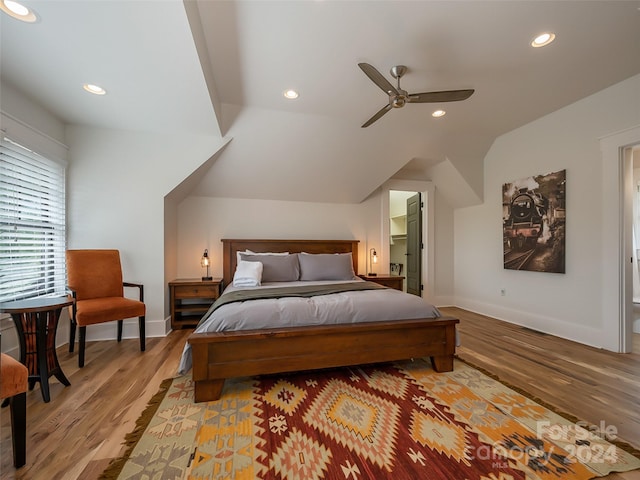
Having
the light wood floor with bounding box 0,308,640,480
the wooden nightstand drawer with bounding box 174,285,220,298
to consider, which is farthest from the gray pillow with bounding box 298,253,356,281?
the light wood floor with bounding box 0,308,640,480

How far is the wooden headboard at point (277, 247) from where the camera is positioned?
3.89m

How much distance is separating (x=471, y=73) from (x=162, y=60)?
8.49 ft

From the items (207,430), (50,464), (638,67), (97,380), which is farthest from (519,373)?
(97,380)

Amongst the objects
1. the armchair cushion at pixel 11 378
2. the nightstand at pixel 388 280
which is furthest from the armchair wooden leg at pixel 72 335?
the nightstand at pixel 388 280

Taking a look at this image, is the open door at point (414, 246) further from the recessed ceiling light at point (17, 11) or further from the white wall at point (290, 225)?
the recessed ceiling light at point (17, 11)

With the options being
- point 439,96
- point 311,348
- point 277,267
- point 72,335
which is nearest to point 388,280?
point 277,267

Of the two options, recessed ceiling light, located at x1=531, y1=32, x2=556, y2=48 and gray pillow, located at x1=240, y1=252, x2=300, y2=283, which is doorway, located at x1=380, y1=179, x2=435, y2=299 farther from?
recessed ceiling light, located at x1=531, y1=32, x2=556, y2=48

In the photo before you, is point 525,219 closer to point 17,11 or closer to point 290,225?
point 290,225

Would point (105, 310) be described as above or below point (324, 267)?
below

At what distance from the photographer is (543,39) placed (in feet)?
6.55

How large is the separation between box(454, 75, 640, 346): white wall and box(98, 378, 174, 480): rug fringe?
163 inches

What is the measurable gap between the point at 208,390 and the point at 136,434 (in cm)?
42

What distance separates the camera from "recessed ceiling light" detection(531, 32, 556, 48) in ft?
6.42

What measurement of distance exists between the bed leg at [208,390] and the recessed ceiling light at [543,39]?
11.4 feet
